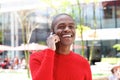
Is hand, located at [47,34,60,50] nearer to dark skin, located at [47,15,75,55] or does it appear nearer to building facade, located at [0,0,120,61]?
dark skin, located at [47,15,75,55]

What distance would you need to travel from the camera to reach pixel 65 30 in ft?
4.54

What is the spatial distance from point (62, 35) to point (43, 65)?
16cm

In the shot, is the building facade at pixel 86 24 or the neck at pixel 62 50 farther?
the building facade at pixel 86 24

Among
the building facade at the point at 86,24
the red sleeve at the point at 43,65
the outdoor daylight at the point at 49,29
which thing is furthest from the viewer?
the building facade at the point at 86,24

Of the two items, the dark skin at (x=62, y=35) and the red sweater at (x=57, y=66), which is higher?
the dark skin at (x=62, y=35)

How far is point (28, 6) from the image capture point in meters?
20.2

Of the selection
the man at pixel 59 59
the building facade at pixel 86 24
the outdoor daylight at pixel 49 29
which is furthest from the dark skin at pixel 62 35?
the building facade at pixel 86 24

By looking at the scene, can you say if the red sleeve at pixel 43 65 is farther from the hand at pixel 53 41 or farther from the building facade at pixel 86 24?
the building facade at pixel 86 24

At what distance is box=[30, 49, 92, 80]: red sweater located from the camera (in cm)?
132

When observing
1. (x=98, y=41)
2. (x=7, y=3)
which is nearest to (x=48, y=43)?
(x=98, y=41)

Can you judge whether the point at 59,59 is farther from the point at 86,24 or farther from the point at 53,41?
the point at 86,24

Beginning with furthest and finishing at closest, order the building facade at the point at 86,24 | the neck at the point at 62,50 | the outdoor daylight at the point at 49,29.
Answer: the building facade at the point at 86,24 → the outdoor daylight at the point at 49,29 → the neck at the point at 62,50

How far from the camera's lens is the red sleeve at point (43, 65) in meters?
1.32

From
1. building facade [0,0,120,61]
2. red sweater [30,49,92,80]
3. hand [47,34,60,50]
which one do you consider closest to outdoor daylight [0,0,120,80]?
building facade [0,0,120,61]
